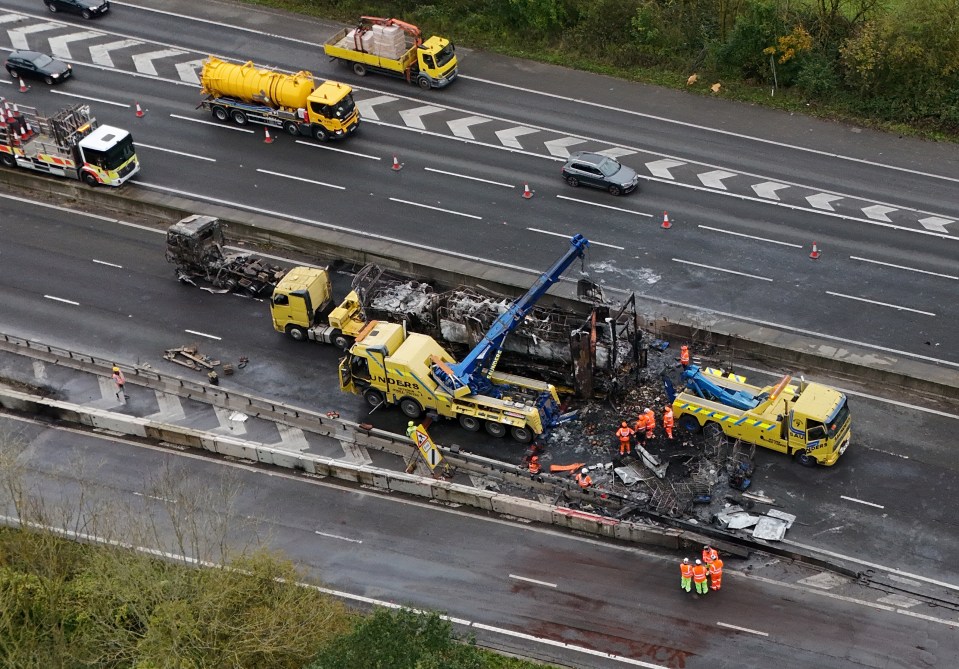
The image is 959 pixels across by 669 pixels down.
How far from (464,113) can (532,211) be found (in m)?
9.80

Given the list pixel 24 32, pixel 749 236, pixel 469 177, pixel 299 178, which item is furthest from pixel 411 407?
pixel 24 32

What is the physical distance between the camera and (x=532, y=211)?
57500 mm

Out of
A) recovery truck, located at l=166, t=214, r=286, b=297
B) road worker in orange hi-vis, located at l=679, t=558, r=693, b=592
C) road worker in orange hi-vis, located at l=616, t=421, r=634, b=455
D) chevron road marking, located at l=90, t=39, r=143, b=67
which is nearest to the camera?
road worker in orange hi-vis, located at l=679, t=558, r=693, b=592

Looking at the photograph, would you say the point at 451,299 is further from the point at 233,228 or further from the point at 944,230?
the point at 944,230

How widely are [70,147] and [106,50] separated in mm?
13921

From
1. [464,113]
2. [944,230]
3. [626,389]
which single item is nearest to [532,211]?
[464,113]

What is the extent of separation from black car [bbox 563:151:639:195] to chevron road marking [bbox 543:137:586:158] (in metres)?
2.42

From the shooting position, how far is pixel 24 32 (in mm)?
72000

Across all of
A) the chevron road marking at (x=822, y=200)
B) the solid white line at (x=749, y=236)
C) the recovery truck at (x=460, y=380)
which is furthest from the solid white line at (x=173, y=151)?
the chevron road marking at (x=822, y=200)

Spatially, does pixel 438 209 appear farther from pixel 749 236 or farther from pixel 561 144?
pixel 749 236

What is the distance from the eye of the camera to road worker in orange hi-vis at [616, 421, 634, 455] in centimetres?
4356

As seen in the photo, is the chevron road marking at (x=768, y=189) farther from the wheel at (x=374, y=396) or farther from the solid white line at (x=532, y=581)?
the solid white line at (x=532, y=581)

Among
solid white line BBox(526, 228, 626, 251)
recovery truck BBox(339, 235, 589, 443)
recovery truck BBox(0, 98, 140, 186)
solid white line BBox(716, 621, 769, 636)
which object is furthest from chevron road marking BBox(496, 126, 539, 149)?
solid white line BBox(716, 621, 769, 636)

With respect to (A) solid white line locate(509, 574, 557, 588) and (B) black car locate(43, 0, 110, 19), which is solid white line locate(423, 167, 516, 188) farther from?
(B) black car locate(43, 0, 110, 19)
